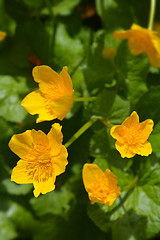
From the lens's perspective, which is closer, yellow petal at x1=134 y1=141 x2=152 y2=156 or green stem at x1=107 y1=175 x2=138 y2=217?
yellow petal at x1=134 y1=141 x2=152 y2=156

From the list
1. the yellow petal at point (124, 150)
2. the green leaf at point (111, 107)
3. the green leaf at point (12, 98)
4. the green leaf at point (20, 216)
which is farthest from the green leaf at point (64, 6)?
the green leaf at point (20, 216)

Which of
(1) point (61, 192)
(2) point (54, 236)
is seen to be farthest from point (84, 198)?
(2) point (54, 236)

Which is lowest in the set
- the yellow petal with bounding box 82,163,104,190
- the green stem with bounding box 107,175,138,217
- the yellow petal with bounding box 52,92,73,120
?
the green stem with bounding box 107,175,138,217

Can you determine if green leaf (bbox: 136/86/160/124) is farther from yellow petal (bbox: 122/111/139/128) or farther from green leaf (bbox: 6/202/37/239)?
green leaf (bbox: 6/202/37/239)

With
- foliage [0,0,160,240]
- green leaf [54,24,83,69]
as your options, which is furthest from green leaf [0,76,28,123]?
green leaf [54,24,83,69]

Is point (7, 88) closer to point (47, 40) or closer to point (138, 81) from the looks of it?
point (47, 40)

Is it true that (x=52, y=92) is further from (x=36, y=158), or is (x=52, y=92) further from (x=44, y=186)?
(x=44, y=186)

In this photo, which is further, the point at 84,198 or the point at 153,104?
the point at 84,198
